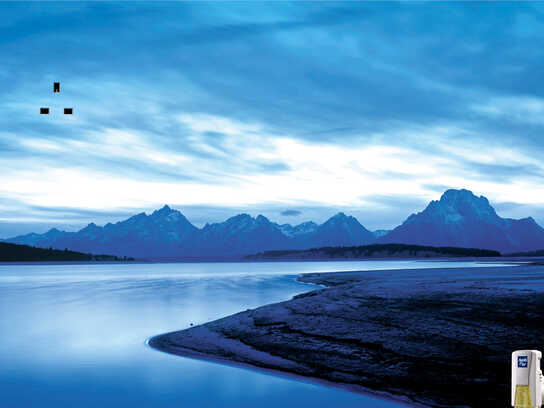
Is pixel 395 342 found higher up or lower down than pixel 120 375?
higher up

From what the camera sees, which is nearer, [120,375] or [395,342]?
[120,375]

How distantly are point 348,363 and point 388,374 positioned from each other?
1894 millimetres

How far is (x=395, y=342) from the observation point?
19062 mm

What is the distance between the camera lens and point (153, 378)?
17375 millimetres

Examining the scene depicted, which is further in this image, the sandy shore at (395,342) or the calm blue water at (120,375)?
the calm blue water at (120,375)

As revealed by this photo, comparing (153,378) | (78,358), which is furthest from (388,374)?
(78,358)

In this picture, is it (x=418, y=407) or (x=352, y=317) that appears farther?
(x=352, y=317)

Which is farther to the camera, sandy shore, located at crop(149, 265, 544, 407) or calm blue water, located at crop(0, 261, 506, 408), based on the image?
calm blue water, located at crop(0, 261, 506, 408)

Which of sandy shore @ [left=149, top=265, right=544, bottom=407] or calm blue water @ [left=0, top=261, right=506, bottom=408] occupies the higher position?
sandy shore @ [left=149, top=265, right=544, bottom=407]

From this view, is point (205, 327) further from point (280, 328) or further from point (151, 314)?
point (151, 314)

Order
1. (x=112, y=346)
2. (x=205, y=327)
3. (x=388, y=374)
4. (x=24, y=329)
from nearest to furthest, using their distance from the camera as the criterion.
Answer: (x=388, y=374)
(x=112, y=346)
(x=205, y=327)
(x=24, y=329)

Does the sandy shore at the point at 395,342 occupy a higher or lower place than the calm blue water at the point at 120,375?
higher

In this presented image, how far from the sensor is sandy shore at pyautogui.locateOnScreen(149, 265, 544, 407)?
564 inches

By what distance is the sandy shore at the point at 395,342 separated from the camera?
1432 centimetres
